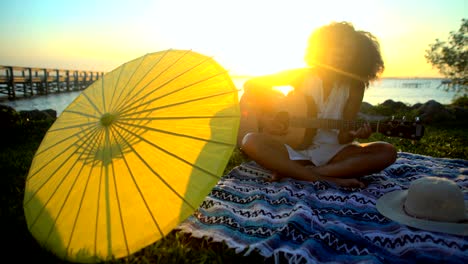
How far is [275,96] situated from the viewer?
4117mm

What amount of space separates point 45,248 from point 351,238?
1.99m

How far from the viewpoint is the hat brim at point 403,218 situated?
2.06 metres

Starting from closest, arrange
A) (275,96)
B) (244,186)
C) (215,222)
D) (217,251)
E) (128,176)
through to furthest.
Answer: (128,176) → (217,251) → (215,222) → (244,186) → (275,96)

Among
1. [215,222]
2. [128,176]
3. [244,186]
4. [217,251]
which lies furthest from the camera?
[244,186]

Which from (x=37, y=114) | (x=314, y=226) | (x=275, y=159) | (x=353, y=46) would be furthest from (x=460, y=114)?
(x=37, y=114)

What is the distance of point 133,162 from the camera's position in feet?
6.64

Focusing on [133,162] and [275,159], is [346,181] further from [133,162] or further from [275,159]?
[133,162]

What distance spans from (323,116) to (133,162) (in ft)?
7.50

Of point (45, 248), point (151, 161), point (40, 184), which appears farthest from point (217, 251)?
point (40, 184)

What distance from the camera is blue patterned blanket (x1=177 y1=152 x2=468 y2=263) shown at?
2016mm

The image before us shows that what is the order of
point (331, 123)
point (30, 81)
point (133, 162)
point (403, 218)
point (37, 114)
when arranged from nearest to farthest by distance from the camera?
point (133, 162), point (403, 218), point (331, 123), point (37, 114), point (30, 81)

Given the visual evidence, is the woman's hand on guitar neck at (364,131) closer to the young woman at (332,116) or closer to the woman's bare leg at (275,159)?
the young woman at (332,116)

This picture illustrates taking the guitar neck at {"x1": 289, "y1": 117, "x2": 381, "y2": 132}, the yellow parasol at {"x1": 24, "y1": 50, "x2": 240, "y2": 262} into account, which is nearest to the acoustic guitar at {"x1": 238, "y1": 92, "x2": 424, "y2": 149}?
the guitar neck at {"x1": 289, "y1": 117, "x2": 381, "y2": 132}

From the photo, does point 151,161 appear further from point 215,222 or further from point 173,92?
point 215,222
